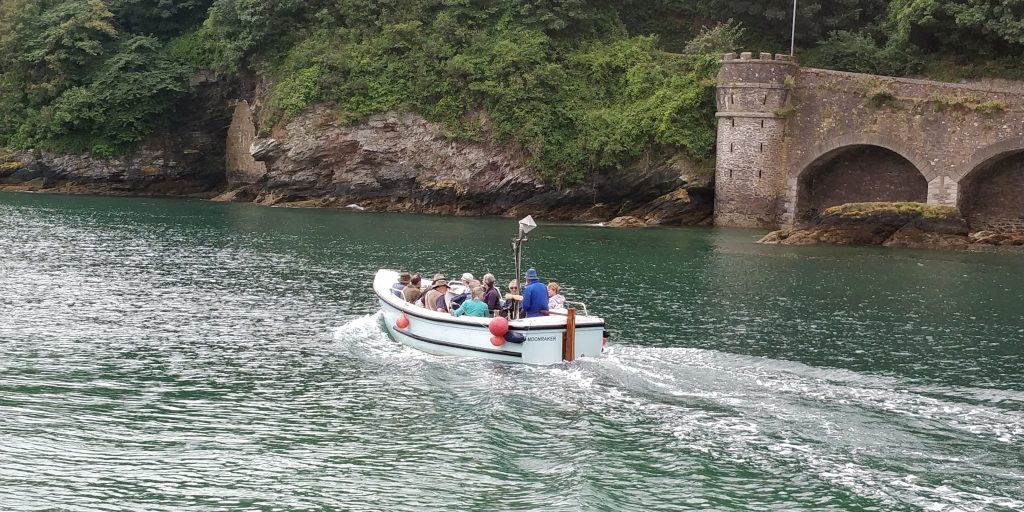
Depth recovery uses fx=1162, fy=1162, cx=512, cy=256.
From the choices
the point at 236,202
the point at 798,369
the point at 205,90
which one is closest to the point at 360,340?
the point at 798,369

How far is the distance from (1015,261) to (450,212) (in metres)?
28.0

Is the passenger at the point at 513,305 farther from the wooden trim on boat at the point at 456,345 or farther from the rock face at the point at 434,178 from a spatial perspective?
the rock face at the point at 434,178

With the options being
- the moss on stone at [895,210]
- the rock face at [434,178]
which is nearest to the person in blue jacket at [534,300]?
the moss on stone at [895,210]

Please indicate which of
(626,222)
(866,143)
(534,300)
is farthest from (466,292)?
(866,143)

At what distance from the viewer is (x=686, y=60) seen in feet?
181

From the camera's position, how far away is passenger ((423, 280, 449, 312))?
962 inches

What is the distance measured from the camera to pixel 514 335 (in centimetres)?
2170

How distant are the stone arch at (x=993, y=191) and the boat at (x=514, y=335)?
28876 millimetres

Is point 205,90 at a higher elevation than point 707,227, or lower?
higher

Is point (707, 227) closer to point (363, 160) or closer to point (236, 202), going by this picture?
point (363, 160)

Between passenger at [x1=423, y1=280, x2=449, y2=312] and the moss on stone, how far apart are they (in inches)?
987

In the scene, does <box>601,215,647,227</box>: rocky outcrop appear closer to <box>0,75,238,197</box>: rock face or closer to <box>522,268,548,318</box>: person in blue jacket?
<box>0,75,238,197</box>: rock face

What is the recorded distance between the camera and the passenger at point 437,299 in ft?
80.2

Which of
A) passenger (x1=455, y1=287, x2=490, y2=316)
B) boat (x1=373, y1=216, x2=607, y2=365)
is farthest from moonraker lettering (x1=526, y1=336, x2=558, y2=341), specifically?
passenger (x1=455, y1=287, x2=490, y2=316)
